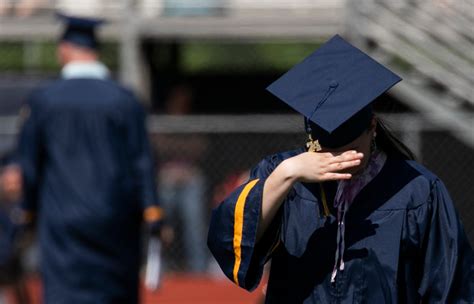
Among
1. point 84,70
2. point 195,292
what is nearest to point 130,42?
point 195,292

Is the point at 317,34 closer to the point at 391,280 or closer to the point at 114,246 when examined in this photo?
the point at 114,246

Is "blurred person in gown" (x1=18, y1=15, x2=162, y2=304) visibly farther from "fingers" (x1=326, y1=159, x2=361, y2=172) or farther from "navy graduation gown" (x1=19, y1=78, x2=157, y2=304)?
"fingers" (x1=326, y1=159, x2=361, y2=172)

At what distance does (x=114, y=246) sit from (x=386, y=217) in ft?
12.2

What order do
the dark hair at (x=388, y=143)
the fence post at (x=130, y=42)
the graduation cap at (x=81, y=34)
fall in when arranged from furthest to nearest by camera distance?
the fence post at (x=130, y=42) → the graduation cap at (x=81, y=34) → the dark hair at (x=388, y=143)

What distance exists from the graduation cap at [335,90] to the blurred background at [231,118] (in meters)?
6.84

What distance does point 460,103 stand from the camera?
11.2 m

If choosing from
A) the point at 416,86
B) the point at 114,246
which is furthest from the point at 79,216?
the point at 416,86

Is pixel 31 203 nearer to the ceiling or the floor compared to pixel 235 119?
nearer to the ceiling

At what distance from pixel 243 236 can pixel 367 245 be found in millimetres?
353

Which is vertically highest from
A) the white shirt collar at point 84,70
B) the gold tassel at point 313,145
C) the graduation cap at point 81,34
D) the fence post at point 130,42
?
the gold tassel at point 313,145

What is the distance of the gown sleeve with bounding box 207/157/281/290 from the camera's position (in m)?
3.75

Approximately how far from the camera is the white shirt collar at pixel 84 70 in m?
7.28

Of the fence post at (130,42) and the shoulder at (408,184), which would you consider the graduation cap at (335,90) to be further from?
the fence post at (130,42)

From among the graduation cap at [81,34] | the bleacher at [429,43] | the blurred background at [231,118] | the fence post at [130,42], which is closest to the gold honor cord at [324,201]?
the graduation cap at [81,34]
